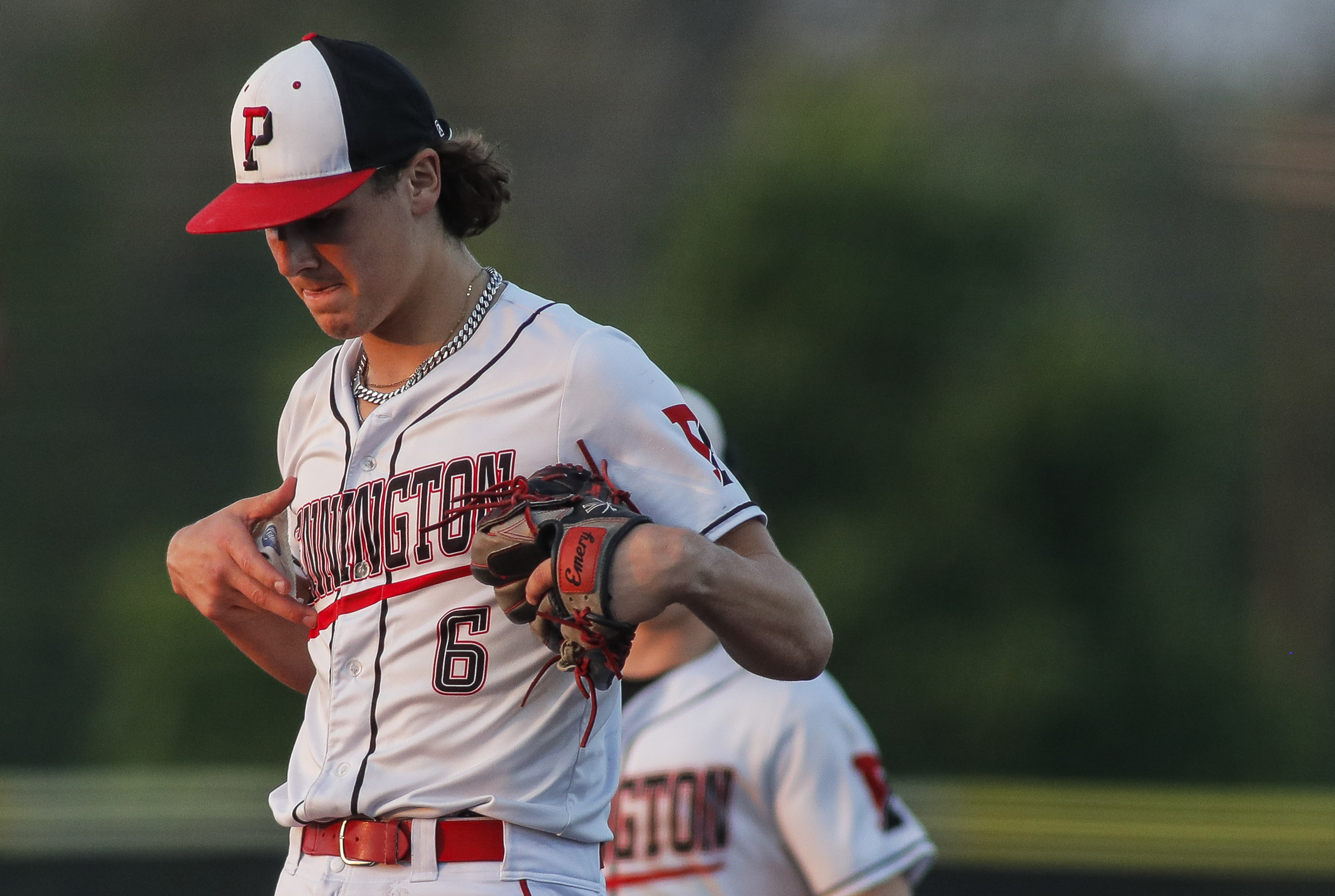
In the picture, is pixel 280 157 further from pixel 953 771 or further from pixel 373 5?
pixel 373 5

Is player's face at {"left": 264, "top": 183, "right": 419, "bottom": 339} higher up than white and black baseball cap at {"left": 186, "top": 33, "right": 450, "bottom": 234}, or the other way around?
white and black baseball cap at {"left": 186, "top": 33, "right": 450, "bottom": 234}

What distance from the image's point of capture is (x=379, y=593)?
2365 millimetres

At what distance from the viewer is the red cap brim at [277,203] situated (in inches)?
89.6

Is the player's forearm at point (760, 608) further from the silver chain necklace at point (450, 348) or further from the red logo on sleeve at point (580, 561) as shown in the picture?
the silver chain necklace at point (450, 348)

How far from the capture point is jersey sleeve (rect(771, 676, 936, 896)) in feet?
11.6

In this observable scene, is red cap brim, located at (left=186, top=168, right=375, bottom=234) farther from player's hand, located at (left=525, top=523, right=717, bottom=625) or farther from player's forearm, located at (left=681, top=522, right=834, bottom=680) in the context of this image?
player's forearm, located at (left=681, top=522, right=834, bottom=680)

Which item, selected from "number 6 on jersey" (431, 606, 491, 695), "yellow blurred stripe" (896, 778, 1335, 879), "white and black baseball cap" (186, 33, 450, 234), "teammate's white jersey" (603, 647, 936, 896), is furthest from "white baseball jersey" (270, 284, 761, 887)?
"yellow blurred stripe" (896, 778, 1335, 879)

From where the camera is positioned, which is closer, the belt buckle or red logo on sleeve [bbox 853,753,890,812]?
the belt buckle

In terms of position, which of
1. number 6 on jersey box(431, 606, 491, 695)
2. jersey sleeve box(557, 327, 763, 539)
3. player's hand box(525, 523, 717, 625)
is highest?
jersey sleeve box(557, 327, 763, 539)

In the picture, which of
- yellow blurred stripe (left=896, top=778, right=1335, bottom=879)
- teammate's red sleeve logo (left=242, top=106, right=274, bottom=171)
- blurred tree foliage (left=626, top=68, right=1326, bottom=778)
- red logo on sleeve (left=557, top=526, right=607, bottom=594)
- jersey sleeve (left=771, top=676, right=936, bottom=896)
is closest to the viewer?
red logo on sleeve (left=557, top=526, right=607, bottom=594)

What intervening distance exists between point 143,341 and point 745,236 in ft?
32.4

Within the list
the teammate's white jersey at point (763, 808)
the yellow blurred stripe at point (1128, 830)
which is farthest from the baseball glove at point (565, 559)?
the yellow blurred stripe at point (1128, 830)

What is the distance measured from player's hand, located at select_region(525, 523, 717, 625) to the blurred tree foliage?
→ 11.0 m

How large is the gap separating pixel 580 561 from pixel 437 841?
502mm
